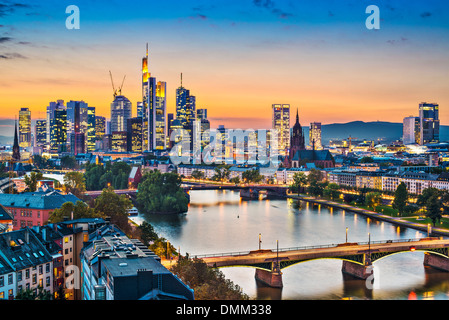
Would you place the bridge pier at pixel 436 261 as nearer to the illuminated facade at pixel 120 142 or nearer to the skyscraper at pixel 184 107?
the illuminated facade at pixel 120 142

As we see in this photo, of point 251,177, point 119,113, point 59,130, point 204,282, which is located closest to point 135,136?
point 59,130

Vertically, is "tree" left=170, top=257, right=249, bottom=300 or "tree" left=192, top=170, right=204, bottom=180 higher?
"tree" left=192, top=170, right=204, bottom=180

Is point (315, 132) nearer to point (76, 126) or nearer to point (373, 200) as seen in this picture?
point (76, 126)

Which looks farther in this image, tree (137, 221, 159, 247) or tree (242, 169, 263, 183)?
tree (242, 169, 263, 183)

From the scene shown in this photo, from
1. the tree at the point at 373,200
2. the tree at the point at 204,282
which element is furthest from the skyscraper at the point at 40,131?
the tree at the point at 204,282

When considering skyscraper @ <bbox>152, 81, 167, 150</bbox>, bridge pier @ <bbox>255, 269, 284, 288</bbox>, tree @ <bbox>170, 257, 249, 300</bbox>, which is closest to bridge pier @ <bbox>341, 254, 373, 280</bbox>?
bridge pier @ <bbox>255, 269, 284, 288</bbox>

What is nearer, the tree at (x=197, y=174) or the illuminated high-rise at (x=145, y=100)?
the tree at (x=197, y=174)

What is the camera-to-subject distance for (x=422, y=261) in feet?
41.6

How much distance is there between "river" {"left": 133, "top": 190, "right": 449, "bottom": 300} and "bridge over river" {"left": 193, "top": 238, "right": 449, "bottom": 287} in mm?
261

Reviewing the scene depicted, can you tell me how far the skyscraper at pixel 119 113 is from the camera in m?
92.2

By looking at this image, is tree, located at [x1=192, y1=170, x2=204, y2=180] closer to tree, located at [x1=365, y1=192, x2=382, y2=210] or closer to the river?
the river

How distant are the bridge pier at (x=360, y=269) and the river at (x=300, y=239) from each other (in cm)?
17

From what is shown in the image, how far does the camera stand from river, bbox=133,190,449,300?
9945mm

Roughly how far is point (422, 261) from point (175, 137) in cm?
6565
